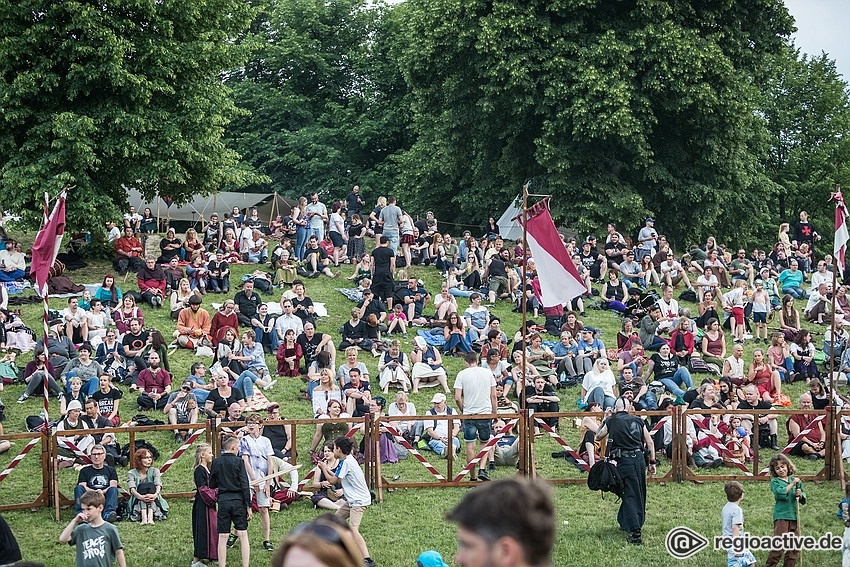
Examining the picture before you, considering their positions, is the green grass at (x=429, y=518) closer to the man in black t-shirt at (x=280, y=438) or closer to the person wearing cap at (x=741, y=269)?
the man in black t-shirt at (x=280, y=438)

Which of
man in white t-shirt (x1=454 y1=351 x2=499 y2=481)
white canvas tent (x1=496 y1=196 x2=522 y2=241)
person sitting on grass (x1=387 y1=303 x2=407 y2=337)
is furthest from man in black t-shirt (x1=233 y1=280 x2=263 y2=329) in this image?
white canvas tent (x1=496 y1=196 x2=522 y2=241)

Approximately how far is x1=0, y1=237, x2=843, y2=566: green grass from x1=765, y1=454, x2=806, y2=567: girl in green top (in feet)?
1.85

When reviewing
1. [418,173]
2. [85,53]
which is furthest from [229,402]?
[418,173]

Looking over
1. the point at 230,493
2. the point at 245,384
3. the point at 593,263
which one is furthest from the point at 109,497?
the point at 593,263

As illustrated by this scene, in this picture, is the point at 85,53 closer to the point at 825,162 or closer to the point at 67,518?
the point at 67,518

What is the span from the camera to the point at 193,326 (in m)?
23.9

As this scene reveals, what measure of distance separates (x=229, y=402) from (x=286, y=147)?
32.2 meters

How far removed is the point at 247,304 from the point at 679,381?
9796 millimetres

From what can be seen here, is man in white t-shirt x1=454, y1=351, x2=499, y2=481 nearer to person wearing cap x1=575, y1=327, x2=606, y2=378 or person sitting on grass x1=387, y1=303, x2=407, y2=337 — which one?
person wearing cap x1=575, y1=327, x2=606, y2=378

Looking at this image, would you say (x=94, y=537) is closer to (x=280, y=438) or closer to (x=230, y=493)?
(x=230, y=493)

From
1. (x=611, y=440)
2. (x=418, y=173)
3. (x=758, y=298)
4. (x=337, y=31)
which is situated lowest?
(x=611, y=440)

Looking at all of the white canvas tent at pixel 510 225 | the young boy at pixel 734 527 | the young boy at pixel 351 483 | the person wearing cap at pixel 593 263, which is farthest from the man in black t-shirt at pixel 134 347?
the white canvas tent at pixel 510 225

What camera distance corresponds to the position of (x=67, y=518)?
49.8 ft

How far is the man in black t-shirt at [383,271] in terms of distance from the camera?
26141 millimetres
